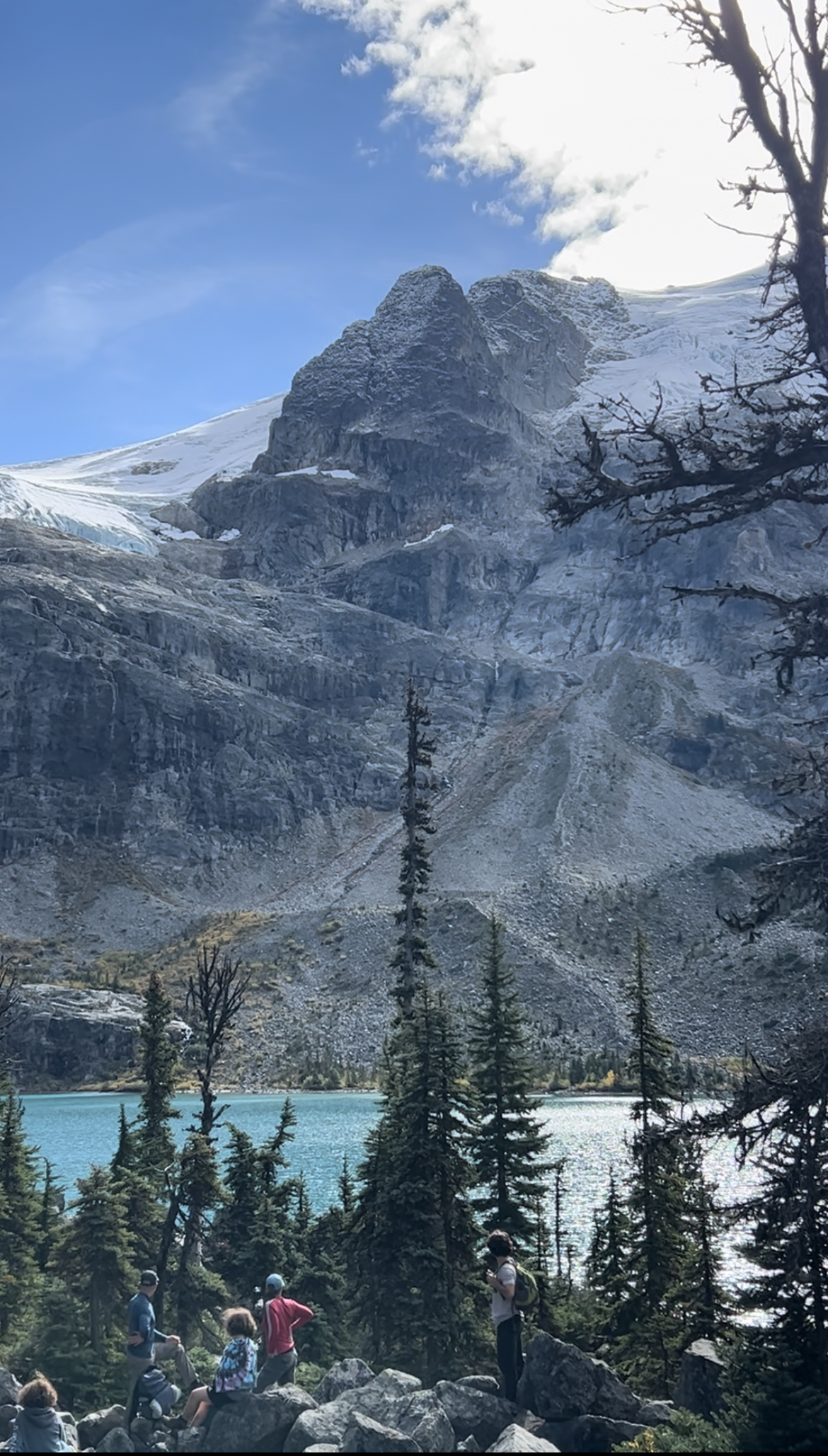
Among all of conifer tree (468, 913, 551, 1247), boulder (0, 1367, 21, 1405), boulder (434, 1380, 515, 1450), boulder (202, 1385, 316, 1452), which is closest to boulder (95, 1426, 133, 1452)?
boulder (202, 1385, 316, 1452)

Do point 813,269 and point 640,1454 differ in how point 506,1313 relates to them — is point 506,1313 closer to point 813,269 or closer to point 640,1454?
point 640,1454

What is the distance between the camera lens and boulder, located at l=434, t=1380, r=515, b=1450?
12.7 meters

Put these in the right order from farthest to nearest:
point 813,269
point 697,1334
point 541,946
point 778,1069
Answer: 1. point 541,946
2. point 697,1334
3. point 778,1069
4. point 813,269

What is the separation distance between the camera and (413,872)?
3991 cm

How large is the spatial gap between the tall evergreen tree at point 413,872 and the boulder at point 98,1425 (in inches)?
757

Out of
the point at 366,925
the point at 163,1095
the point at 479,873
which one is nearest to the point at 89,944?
the point at 366,925

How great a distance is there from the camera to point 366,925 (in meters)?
117

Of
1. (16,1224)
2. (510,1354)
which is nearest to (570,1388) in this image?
(510,1354)

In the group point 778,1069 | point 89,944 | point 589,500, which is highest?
point 589,500

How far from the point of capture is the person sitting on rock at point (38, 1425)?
10.9m

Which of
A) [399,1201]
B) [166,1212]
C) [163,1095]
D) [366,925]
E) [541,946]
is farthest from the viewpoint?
[366,925]

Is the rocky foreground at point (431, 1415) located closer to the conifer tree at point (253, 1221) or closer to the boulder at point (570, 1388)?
the boulder at point (570, 1388)

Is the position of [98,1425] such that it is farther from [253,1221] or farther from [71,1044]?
[71,1044]

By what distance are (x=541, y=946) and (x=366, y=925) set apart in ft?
64.2
